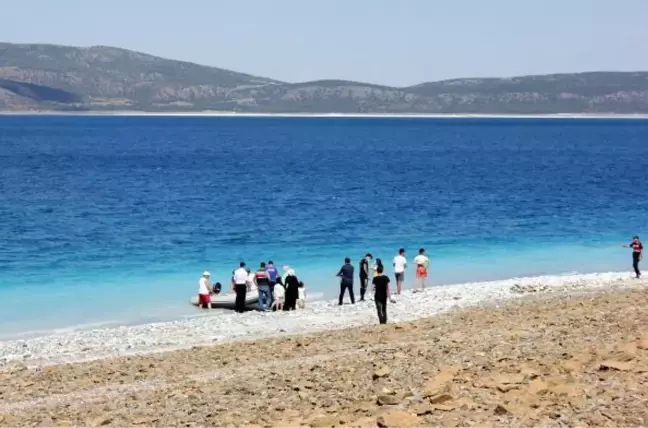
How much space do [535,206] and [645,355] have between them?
150ft

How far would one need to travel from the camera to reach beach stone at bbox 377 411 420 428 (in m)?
9.69

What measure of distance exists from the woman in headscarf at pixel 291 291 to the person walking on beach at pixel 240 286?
3.55 feet

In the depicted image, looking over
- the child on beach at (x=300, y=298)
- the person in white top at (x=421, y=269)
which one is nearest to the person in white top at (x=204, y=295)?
the child on beach at (x=300, y=298)

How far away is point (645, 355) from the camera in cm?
1186

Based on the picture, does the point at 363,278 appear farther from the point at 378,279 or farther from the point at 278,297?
the point at 378,279

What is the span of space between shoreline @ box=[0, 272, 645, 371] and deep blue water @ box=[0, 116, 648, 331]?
2.83 metres

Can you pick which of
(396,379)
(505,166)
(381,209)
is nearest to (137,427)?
(396,379)

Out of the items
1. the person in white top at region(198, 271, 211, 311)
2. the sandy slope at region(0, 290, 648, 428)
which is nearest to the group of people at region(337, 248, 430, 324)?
the sandy slope at region(0, 290, 648, 428)

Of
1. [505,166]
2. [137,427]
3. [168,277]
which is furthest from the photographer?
[505,166]

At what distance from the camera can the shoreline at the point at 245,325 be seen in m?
18.9

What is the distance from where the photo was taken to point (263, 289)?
78.1 feet

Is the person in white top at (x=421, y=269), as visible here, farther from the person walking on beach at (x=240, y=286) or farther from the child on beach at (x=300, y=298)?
the person walking on beach at (x=240, y=286)

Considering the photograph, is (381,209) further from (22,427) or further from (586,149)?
(586,149)

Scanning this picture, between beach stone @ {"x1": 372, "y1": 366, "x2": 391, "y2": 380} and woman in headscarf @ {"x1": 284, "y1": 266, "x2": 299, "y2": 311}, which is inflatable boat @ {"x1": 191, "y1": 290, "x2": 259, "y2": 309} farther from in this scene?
beach stone @ {"x1": 372, "y1": 366, "x2": 391, "y2": 380}
